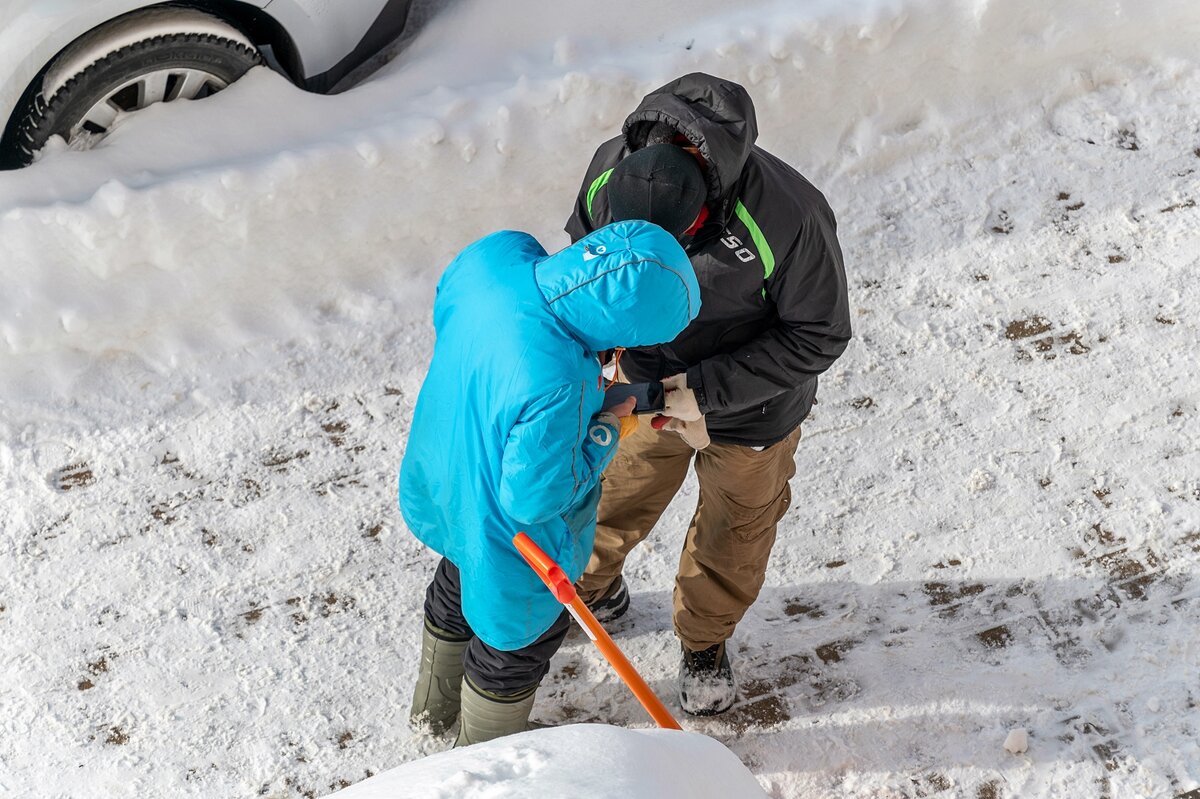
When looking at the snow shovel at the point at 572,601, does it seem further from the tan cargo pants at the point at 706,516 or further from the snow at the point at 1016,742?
the snow at the point at 1016,742

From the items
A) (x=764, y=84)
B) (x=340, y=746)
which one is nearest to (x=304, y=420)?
(x=340, y=746)

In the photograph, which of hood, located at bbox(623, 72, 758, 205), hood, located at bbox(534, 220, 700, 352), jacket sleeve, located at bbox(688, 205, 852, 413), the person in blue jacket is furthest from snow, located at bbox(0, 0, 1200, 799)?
hood, located at bbox(623, 72, 758, 205)

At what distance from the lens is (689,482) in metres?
3.60

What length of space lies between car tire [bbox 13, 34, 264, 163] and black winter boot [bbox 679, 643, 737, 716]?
2.42 metres

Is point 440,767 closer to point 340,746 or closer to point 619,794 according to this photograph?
point 619,794

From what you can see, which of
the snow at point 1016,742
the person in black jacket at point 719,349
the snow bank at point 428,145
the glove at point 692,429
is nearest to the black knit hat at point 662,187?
the person in black jacket at point 719,349

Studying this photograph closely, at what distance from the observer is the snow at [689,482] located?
304cm

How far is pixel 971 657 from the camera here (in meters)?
3.17

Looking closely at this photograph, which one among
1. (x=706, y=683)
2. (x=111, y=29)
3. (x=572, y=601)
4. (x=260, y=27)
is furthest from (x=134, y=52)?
(x=706, y=683)

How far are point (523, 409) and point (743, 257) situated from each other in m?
0.60

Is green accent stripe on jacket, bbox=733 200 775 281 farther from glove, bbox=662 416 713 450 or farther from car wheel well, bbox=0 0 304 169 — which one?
car wheel well, bbox=0 0 304 169

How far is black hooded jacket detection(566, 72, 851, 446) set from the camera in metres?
2.23

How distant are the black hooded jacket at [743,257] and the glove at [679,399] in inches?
0.7

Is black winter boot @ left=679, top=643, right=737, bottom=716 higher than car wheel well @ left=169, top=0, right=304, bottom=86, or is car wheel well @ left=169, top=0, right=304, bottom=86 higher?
car wheel well @ left=169, top=0, right=304, bottom=86
